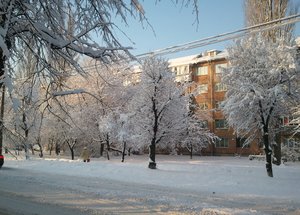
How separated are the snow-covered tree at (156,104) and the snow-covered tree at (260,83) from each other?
13.9 ft

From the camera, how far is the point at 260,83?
22938 mm

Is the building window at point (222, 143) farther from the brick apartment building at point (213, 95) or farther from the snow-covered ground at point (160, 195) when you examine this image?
the snow-covered ground at point (160, 195)

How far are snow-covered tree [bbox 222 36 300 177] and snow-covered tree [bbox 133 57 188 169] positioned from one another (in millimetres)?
4233

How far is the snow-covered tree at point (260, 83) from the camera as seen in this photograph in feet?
73.4

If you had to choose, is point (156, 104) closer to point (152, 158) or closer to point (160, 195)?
point (152, 158)

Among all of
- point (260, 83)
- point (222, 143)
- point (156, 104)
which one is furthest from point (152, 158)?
point (222, 143)

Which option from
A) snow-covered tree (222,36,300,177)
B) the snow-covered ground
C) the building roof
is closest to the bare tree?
snow-covered tree (222,36,300,177)

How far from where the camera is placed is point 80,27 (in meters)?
4.32

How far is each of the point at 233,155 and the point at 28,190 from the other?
38901mm

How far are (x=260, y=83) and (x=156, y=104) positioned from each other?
737cm

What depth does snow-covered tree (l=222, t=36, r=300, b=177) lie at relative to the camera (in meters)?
22.4

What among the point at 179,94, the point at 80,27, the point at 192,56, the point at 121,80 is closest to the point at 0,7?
the point at 80,27

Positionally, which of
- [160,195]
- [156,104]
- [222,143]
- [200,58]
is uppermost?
[200,58]

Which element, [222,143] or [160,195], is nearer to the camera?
[160,195]
